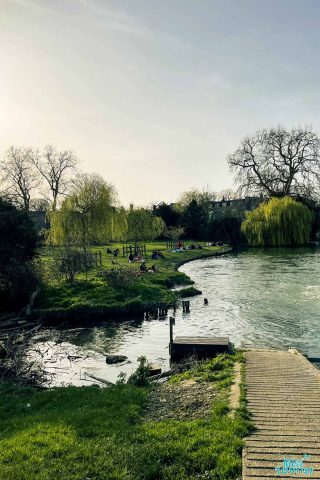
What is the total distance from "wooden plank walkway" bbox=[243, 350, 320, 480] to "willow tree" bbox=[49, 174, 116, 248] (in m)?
28.6

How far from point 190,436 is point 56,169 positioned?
227 ft

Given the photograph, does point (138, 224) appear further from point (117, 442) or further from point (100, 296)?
point (117, 442)

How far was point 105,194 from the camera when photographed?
136ft

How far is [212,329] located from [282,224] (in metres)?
42.3

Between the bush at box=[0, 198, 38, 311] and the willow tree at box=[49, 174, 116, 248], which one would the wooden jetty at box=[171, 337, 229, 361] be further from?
the willow tree at box=[49, 174, 116, 248]

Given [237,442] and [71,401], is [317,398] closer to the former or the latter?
[237,442]

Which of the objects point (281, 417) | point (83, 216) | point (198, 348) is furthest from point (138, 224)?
point (281, 417)

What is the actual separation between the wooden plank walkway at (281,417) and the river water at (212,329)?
5.07m

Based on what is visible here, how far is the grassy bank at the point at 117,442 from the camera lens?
6.55 m

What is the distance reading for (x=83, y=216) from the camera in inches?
1567

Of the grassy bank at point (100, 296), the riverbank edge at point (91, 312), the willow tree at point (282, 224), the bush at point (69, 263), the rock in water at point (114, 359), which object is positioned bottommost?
the rock in water at point (114, 359)

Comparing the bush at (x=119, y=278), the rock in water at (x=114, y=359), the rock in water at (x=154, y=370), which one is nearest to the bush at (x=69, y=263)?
the bush at (x=119, y=278)

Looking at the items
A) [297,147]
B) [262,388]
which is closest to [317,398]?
[262,388]

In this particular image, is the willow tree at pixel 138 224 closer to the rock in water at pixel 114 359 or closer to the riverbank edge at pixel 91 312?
the riverbank edge at pixel 91 312
